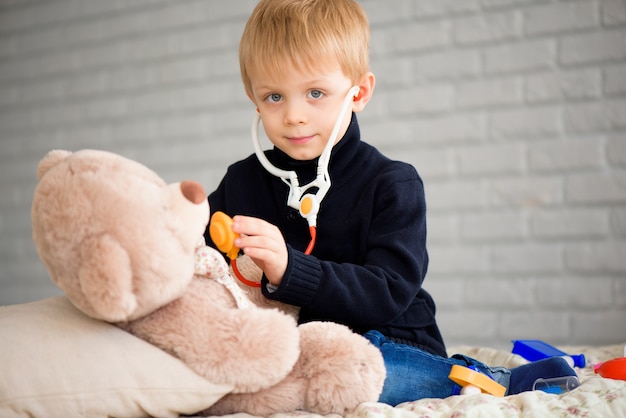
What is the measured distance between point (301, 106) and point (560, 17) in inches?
52.3

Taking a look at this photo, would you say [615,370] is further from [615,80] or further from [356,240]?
[615,80]

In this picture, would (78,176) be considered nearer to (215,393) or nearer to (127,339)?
(127,339)

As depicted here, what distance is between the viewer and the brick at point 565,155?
86.1 inches

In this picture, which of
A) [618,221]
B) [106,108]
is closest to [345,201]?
[618,221]

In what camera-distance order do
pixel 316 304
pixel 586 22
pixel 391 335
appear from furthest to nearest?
pixel 586 22
pixel 391 335
pixel 316 304

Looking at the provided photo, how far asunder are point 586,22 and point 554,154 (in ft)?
1.37

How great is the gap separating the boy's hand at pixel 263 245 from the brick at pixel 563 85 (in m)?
1.49

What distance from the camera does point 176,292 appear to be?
0.90 metres

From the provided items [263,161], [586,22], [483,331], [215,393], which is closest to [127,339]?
[215,393]

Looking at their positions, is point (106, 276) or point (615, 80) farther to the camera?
point (615, 80)

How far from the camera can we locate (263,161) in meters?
Result: 1.33

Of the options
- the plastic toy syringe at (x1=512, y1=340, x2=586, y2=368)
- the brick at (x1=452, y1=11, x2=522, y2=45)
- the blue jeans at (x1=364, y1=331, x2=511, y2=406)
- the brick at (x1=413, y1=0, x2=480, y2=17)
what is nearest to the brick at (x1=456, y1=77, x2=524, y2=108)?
the brick at (x1=452, y1=11, x2=522, y2=45)

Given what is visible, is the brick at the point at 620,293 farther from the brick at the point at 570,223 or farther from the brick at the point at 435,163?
the brick at the point at 435,163

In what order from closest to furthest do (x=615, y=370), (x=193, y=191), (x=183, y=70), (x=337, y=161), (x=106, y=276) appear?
(x=106, y=276) < (x=193, y=191) < (x=615, y=370) < (x=337, y=161) < (x=183, y=70)
